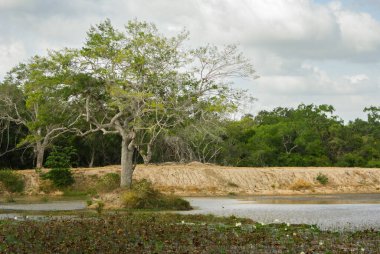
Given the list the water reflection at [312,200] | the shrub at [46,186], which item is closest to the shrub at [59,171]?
the shrub at [46,186]

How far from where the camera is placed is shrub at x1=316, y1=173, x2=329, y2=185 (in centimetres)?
6138

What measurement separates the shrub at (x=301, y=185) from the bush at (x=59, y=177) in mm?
20782

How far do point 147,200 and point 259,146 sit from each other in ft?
156

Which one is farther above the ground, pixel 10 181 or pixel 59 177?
pixel 59 177

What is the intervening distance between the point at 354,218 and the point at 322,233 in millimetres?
8606

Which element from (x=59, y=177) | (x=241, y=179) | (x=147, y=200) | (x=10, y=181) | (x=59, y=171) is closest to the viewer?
(x=147, y=200)

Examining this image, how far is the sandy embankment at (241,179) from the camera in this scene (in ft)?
184

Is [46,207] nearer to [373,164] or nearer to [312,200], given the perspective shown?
[312,200]

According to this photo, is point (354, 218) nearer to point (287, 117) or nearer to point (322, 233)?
point (322, 233)

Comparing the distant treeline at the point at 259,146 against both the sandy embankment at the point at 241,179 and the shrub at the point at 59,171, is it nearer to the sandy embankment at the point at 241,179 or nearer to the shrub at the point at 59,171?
the sandy embankment at the point at 241,179

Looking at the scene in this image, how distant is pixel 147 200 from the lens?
35.7 m

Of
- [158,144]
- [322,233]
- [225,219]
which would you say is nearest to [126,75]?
[225,219]

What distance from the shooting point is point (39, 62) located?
1706 inches

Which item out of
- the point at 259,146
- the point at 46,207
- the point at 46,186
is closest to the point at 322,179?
the point at 259,146
